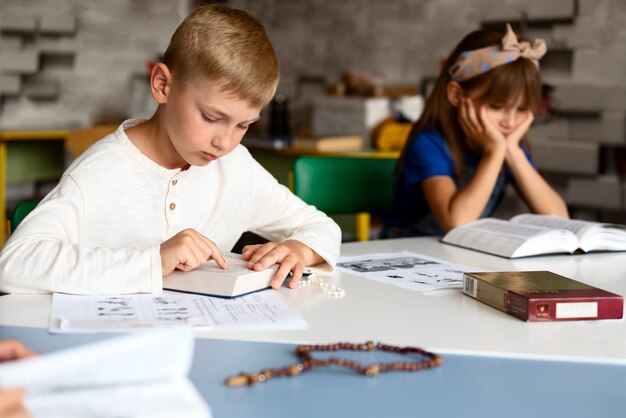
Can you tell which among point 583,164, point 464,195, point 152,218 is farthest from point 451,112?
point 583,164

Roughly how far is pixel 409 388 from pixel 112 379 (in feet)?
1.09

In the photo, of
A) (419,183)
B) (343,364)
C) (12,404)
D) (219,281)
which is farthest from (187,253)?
(419,183)

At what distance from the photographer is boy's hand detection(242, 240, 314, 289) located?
1.30 m

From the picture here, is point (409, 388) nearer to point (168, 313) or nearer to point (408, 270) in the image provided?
point (168, 313)

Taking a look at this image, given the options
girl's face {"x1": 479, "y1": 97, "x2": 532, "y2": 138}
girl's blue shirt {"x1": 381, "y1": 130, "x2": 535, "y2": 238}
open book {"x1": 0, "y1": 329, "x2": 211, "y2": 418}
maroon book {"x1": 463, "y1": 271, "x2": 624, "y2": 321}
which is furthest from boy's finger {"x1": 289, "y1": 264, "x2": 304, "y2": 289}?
girl's face {"x1": 479, "y1": 97, "x2": 532, "y2": 138}

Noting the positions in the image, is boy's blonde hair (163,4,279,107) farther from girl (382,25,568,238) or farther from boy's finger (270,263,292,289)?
girl (382,25,568,238)

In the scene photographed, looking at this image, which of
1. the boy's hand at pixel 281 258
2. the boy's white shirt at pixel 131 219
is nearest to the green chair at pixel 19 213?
the boy's white shirt at pixel 131 219

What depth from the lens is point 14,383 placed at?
62cm

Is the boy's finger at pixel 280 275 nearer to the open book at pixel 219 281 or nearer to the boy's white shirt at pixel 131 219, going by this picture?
the open book at pixel 219 281

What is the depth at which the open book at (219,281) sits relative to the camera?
3.98 feet

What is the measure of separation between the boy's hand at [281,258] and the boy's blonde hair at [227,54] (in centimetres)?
25

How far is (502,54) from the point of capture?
6.98ft

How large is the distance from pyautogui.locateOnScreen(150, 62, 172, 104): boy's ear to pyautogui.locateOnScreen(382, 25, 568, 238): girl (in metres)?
0.84

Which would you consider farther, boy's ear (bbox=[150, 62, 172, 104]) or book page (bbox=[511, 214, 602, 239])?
book page (bbox=[511, 214, 602, 239])
